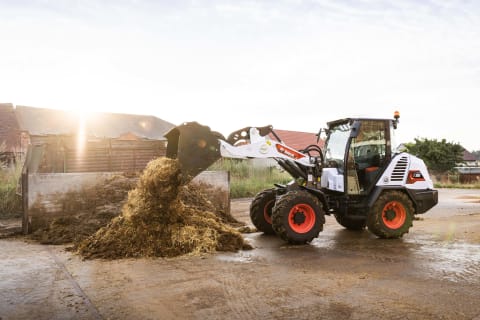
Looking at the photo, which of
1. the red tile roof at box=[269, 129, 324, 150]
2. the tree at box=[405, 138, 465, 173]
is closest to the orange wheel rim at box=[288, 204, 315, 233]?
the red tile roof at box=[269, 129, 324, 150]

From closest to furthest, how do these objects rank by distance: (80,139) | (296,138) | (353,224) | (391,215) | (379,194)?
(379,194) < (391,215) < (353,224) < (80,139) < (296,138)

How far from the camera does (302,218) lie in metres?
7.23

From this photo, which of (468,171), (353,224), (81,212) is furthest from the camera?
(468,171)

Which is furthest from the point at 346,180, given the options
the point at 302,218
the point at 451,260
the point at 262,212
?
the point at 451,260

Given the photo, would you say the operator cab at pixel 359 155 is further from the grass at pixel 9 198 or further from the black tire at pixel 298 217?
the grass at pixel 9 198

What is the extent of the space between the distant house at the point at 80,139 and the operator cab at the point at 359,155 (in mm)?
8238

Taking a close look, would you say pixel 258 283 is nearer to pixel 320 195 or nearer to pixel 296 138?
pixel 320 195

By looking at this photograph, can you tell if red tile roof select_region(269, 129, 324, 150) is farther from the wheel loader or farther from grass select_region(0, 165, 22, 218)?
the wheel loader

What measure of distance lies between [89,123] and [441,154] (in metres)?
32.5

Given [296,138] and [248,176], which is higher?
[296,138]

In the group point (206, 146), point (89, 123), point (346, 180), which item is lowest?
point (346, 180)

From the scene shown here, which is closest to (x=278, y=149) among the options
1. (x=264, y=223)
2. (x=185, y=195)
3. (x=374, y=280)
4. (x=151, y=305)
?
(x=264, y=223)

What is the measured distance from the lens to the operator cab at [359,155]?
313 inches

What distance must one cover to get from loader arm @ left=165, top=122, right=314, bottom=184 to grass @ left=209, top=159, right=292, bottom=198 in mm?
10801
